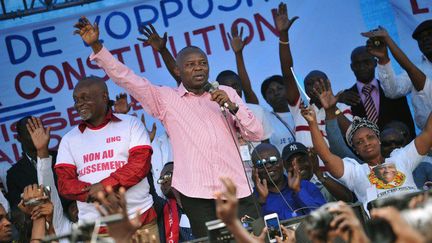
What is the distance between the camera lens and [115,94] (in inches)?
344

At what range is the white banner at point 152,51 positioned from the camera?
340 inches

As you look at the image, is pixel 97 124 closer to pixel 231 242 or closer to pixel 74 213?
pixel 74 213

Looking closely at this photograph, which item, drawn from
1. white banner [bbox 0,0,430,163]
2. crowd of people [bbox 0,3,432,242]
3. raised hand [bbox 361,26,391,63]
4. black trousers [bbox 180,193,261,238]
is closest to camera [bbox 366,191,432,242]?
crowd of people [bbox 0,3,432,242]

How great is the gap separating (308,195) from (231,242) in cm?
247

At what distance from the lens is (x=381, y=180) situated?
22.2ft

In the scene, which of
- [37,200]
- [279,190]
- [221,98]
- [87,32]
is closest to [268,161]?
[279,190]

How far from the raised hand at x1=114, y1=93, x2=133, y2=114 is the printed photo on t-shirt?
2501mm

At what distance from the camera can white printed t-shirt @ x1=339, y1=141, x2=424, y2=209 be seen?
6.68 m

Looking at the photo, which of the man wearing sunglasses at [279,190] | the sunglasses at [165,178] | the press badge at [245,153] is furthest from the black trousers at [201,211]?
the sunglasses at [165,178]

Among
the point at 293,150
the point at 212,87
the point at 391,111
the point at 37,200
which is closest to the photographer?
the point at 212,87

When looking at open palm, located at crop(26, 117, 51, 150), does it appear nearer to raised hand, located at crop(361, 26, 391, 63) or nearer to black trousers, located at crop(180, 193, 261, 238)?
black trousers, located at crop(180, 193, 261, 238)

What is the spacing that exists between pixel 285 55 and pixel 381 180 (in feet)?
6.03

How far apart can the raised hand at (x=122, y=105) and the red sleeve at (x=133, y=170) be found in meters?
1.97

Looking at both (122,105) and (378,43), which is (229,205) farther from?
(122,105)
